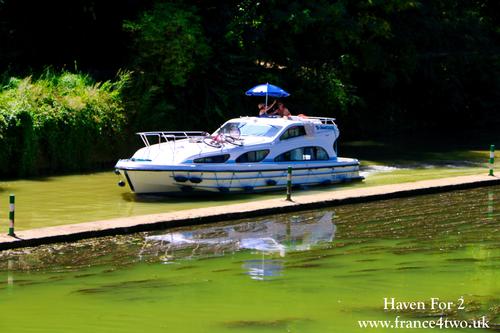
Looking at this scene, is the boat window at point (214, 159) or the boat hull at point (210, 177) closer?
the boat hull at point (210, 177)

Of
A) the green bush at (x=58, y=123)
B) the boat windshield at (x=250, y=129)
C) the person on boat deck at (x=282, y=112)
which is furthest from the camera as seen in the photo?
the green bush at (x=58, y=123)

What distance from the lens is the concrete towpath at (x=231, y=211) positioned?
19359mm

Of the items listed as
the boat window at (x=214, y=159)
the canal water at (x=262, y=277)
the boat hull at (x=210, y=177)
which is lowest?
the canal water at (x=262, y=277)

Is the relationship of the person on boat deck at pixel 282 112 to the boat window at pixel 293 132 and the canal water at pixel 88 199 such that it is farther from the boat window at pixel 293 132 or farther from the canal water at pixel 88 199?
the canal water at pixel 88 199

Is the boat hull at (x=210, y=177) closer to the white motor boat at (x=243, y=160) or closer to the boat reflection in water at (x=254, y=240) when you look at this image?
the white motor boat at (x=243, y=160)

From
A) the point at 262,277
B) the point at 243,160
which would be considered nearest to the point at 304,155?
the point at 243,160

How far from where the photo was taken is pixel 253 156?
27.3m

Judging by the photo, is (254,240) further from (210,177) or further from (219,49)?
(219,49)

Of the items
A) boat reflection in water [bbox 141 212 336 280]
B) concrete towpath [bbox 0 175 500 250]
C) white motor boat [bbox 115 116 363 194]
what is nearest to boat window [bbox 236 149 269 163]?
white motor boat [bbox 115 116 363 194]

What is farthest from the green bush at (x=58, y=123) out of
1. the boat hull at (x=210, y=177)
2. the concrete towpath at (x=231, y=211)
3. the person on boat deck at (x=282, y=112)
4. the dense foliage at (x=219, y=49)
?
the concrete towpath at (x=231, y=211)

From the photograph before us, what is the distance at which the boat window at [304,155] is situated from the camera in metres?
28.1

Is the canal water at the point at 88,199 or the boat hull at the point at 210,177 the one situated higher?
the boat hull at the point at 210,177

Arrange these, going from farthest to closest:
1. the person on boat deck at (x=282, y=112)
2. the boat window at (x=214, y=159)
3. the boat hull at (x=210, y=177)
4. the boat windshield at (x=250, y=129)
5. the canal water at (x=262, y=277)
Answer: the person on boat deck at (x=282, y=112)
the boat windshield at (x=250, y=129)
the boat window at (x=214, y=159)
the boat hull at (x=210, y=177)
the canal water at (x=262, y=277)

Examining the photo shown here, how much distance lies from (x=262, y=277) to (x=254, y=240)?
375 cm
